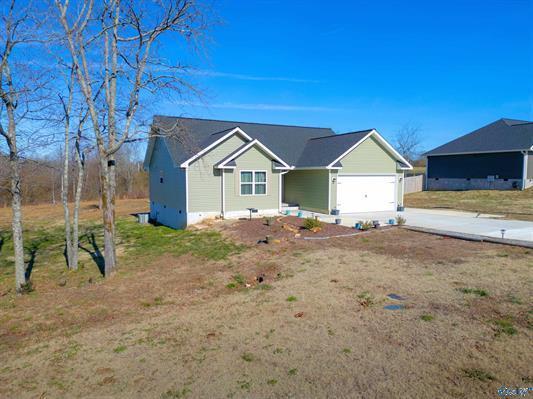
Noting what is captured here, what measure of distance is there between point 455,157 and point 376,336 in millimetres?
33349

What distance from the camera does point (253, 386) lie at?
3947mm

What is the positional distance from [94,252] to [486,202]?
78.5 ft

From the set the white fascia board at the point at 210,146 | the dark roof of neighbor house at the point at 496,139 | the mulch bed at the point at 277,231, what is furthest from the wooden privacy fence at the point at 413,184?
the mulch bed at the point at 277,231

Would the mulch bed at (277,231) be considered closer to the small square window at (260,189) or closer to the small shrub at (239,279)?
the small square window at (260,189)

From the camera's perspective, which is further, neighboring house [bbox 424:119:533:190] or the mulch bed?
neighboring house [bbox 424:119:533:190]

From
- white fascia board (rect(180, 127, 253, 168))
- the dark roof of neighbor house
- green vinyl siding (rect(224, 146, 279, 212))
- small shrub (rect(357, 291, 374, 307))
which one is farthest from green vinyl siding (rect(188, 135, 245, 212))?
the dark roof of neighbor house

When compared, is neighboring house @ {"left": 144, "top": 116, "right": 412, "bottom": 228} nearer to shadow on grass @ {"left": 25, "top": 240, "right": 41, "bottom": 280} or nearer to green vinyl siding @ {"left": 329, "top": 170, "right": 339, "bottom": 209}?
green vinyl siding @ {"left": 329, "top": 170, "right": 339, "bottom": 209}

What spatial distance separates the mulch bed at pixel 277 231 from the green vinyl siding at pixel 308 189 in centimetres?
382

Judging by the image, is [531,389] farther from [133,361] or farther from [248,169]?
[248,169]

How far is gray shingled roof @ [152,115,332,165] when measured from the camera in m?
17.9

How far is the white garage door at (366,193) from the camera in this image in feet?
61.8

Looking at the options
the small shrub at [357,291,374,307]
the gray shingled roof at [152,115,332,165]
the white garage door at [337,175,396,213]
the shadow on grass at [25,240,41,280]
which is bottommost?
the shadow on grass at [25,240,41,280]

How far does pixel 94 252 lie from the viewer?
43.7ft

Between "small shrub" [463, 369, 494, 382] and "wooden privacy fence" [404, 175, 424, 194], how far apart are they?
31.5 m
